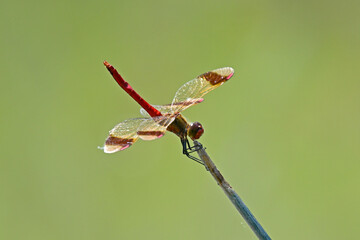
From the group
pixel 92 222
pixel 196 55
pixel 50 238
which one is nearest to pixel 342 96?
pixel 196 55

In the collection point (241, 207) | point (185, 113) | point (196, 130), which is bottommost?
point (241, 207)

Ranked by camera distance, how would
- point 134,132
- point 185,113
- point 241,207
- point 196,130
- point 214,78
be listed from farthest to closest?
point 185,113 → point 214,78 → point 134,132 → point 196,130 → point 241,207

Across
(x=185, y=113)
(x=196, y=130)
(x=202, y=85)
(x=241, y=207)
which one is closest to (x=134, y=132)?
(x=196, y=130)

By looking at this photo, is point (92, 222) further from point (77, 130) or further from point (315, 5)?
point (315, 5)

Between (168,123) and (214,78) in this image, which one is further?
(214,78)

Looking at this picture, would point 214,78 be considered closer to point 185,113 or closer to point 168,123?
point 168,123

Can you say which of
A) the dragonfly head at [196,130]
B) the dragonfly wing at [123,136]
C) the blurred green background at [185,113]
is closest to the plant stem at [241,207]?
the dragonfly head at [196,130]

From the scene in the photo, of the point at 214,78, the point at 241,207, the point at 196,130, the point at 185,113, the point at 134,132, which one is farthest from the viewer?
the point at 185,113
